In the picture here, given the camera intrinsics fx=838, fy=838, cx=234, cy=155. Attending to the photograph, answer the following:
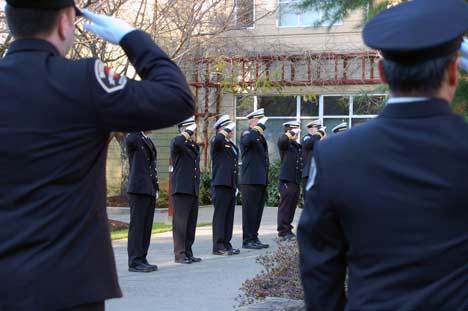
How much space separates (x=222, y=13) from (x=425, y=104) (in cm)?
1621

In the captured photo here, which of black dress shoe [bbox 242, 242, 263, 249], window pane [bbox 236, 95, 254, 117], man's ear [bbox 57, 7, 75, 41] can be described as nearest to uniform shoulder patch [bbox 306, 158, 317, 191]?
man's ear [bbox 57, 7, 75, 41]

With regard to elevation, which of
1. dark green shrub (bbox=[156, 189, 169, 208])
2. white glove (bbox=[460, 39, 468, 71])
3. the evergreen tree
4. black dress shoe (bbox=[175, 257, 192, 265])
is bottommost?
dark green shrub (bbox=[156, 189, 169, 208])

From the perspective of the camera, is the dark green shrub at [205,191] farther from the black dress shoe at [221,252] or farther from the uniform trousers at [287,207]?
the black dress shoe at [221,252]

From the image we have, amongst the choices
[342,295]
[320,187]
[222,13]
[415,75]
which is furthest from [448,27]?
[222,13]

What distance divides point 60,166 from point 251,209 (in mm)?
10947

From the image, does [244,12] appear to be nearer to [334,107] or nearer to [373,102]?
[334,107]

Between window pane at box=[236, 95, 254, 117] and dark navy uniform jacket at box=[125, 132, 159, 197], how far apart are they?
13816 mm

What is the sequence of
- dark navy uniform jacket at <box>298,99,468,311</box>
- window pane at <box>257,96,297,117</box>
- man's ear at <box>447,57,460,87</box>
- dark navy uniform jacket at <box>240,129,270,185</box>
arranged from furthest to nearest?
window pane at <box>257,96,297,117</box> → dark navy uniform jacket at <box>240,129,270,185</box> → man's ear at <box>447,57,460,87</box> → dark navy uniform jacket at <box>298,99,468,311</box>

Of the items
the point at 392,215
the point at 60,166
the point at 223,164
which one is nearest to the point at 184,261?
the point at 223,164

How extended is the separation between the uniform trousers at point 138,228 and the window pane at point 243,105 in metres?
13.9

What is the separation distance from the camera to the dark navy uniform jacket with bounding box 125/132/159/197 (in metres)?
10.9

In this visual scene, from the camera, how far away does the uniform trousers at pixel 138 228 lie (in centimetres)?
1093

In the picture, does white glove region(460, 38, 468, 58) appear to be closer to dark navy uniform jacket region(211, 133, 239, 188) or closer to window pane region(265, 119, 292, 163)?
dark navy uniform jacket region(211, 133, 239, 188)

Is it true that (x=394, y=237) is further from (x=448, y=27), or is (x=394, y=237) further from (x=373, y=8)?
(x=373, y=8)
